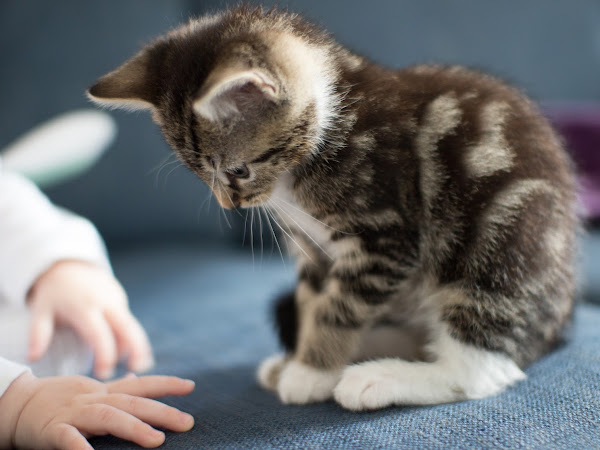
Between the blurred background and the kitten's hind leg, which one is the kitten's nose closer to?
the kitten's hind leg

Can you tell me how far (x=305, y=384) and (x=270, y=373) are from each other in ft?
0.36

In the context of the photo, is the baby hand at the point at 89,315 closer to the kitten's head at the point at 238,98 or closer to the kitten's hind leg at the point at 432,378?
the kitten's head at the point at 238,98

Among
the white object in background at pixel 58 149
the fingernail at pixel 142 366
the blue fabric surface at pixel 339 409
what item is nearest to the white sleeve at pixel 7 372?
the blue fabric surface at pixel 339 409

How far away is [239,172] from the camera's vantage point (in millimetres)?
926

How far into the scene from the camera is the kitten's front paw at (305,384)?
3.01ft

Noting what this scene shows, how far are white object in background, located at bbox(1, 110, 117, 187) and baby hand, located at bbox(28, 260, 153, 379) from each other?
350 mm

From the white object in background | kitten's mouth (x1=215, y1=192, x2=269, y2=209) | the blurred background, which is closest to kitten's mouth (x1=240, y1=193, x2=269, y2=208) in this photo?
kitten's mouth (x1=215, y1=192, x2=269, y2=209)

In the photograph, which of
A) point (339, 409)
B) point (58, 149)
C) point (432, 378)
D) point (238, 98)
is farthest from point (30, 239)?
point (432, 378)

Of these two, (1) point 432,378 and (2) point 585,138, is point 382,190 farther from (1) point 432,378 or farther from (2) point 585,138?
(2) point 585,138

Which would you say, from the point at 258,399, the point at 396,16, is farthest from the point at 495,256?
the point at 396,16

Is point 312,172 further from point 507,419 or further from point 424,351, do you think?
point 507,419

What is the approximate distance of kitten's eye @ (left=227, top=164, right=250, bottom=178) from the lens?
0.92 m

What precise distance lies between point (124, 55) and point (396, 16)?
Result: 3.45ft

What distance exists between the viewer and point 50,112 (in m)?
2.04
